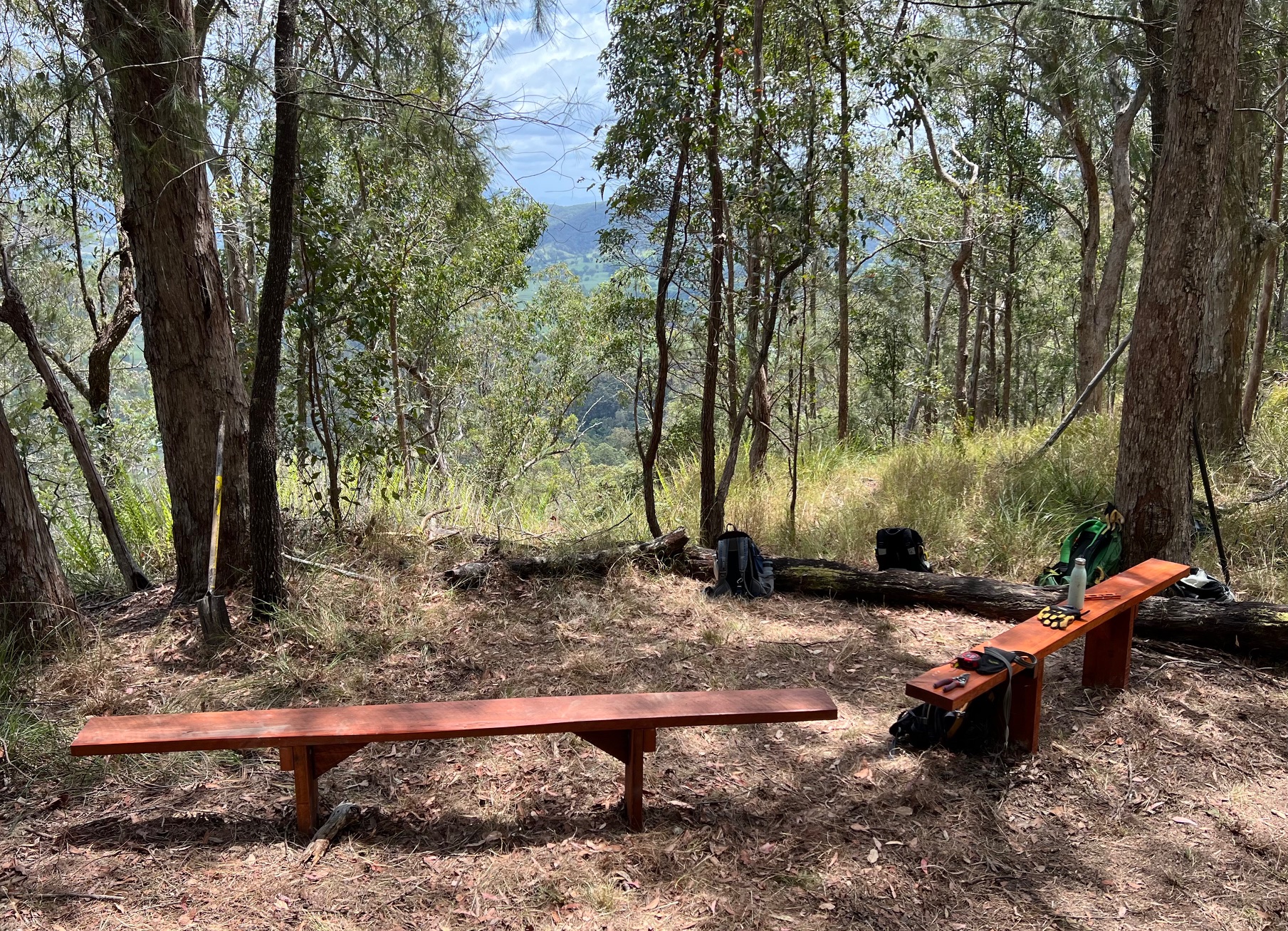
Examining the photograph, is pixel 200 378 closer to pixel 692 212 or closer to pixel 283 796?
pixel 283 796

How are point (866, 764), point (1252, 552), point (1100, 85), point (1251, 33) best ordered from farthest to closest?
point (1100, 85) < point (1251, 33) < point (1252, 552) < point (866, 764)

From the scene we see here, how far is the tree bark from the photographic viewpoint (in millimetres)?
4340

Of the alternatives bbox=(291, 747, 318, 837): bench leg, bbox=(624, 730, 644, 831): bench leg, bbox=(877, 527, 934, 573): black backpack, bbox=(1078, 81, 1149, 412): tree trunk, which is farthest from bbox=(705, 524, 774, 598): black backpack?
bbox=(1078, 81, 1149, 412): tree trunk

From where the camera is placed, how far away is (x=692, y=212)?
256 inches

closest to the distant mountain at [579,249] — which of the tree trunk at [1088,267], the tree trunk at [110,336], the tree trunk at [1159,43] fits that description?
the tree trunk at [1159,43]

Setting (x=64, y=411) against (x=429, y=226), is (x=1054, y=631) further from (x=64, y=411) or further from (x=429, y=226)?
(x=429, y=226)

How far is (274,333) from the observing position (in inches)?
158

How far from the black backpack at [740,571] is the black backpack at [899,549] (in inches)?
32.6

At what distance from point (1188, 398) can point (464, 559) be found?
475cm

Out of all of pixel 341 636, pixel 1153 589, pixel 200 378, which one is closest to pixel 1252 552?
pixel 1153 589

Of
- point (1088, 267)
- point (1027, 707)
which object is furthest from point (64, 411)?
point (1088, 267)

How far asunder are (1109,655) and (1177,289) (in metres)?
2.32

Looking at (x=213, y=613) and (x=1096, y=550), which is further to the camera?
(x=1096, y=550)

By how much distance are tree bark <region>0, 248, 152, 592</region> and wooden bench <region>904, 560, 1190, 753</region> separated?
4582 mm
